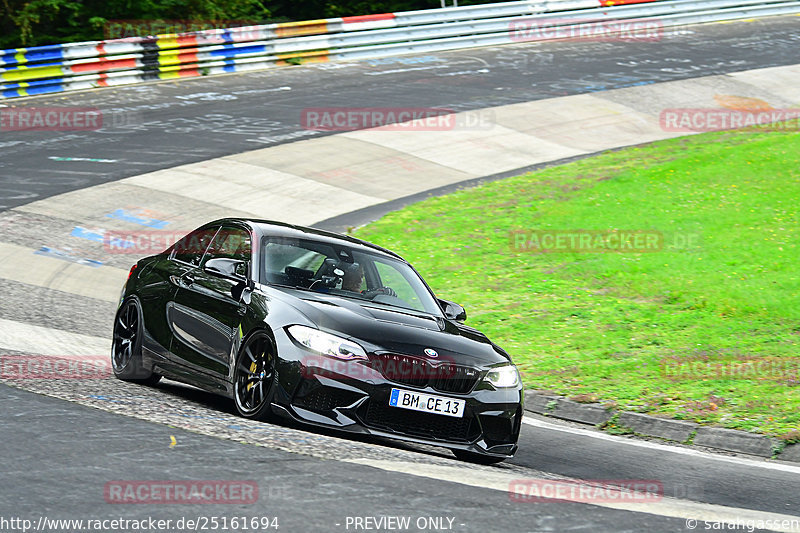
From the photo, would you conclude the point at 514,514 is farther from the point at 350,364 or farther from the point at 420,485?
the point at 350,364

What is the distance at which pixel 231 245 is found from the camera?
844 cm

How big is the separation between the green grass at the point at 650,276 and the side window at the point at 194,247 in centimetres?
323

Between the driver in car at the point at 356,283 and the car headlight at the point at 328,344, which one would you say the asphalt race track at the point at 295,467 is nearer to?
the car headlight at the point at 328,344

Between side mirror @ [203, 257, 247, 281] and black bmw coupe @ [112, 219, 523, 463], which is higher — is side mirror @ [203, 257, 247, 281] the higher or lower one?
the higher one

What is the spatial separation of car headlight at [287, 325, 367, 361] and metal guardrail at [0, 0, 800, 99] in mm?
18414

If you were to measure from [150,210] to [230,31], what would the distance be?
36.4ft

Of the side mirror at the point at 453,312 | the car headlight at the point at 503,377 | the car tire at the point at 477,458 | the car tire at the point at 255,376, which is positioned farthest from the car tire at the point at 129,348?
the car headlight at the point at 503,377

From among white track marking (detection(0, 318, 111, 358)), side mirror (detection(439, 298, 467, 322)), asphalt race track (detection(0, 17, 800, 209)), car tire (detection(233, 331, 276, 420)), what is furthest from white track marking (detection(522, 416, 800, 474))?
asphalt race track (detection(0, 17, 800, 209))

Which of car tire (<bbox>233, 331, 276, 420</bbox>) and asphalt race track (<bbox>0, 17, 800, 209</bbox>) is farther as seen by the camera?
asphalt race track (<bbox>0, 17, 800, 209</bbox>)

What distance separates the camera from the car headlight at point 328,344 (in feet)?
22.7

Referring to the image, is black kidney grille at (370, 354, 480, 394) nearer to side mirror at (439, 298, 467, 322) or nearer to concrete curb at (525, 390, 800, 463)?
side mirror at (439, 298, 467, 322)

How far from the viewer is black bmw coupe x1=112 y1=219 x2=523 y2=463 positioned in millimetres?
6914

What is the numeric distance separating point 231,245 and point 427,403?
2371 mm

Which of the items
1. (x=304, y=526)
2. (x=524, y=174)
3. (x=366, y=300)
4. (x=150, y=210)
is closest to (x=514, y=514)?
(x=304, y=526)
